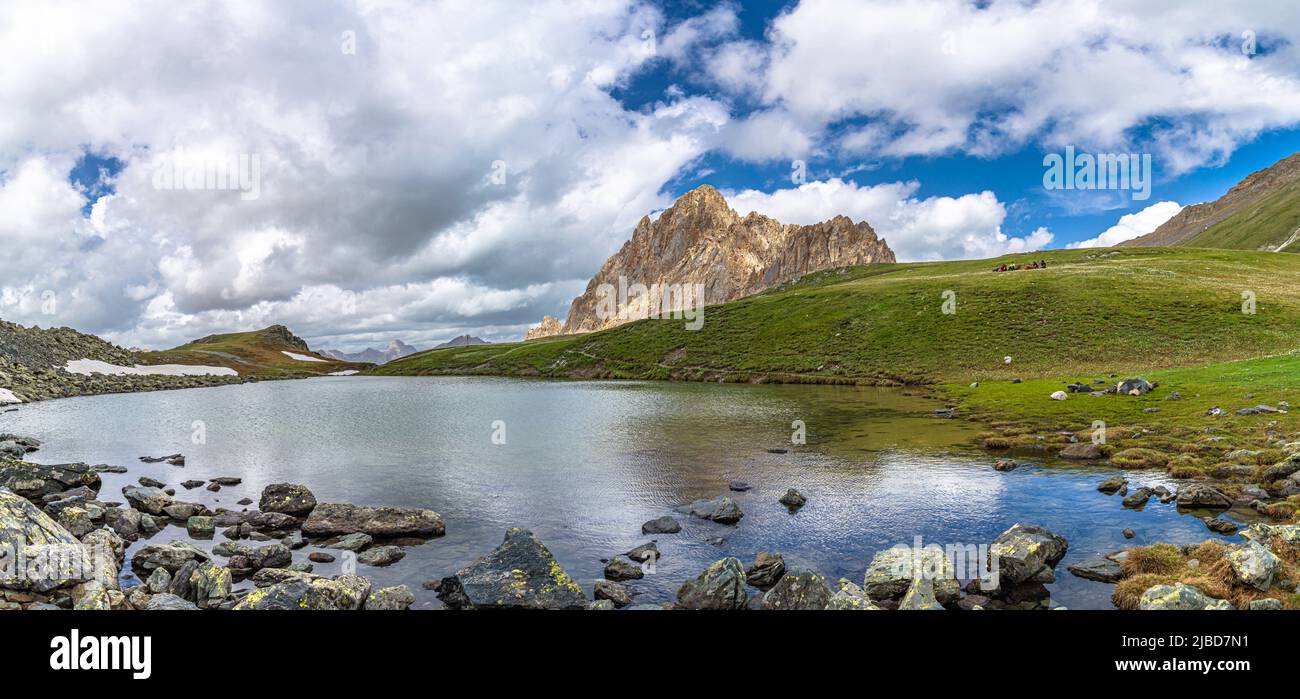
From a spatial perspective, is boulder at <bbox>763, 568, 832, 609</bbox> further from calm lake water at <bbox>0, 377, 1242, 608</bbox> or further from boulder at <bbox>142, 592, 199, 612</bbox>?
boulder at <bbox>142, 592, 199, 612</bbox>

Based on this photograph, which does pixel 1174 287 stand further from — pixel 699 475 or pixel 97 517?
pixel 97 517

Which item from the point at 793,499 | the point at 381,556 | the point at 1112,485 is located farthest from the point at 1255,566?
the point at 381,556

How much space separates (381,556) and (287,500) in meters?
10.4

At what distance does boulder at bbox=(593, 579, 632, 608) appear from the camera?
61.3ft

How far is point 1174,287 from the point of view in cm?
11044

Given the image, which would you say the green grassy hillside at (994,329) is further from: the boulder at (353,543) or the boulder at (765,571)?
the boulder at (353,543)

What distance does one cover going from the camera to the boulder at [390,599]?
1814 cm

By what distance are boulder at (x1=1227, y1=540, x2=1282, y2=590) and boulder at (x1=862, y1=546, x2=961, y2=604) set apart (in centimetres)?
719

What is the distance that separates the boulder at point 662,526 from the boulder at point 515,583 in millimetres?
6100

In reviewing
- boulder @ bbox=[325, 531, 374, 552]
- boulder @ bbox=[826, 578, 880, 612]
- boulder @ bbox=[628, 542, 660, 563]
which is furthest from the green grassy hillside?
boulder @ bbox=[325, 531, 374, 552]

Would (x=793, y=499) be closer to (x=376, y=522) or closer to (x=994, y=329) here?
(x=376, y=522)
